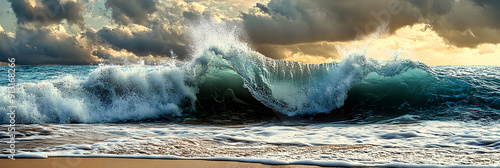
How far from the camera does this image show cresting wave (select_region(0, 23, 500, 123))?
9.30 meters

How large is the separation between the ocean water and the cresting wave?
32 mm

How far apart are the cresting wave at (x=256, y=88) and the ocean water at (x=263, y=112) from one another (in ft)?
0.10

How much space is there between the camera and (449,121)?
822 centimetres

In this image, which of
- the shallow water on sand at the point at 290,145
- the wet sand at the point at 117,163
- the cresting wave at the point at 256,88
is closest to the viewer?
the wet sand at the point at 117,163

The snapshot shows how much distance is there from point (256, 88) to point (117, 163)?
6.93 meters

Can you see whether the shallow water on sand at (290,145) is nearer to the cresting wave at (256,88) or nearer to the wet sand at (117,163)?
the wet sand at (117,163)

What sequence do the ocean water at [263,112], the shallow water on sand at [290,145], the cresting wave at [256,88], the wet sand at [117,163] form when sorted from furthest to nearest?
the cresting wave at [256,88] → the ocean water at [263,112] → the shallow water on sand at [290,145] → the wet sand at [117,163]

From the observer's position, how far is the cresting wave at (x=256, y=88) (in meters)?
9.30

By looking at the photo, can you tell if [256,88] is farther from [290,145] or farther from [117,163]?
[117,163]

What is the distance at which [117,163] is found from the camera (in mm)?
3895

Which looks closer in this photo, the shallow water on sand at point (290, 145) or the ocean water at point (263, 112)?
the shallow water on sand at point (290, 145)

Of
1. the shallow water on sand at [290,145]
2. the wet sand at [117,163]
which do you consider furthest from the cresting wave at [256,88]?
the wet sand at [117,163]

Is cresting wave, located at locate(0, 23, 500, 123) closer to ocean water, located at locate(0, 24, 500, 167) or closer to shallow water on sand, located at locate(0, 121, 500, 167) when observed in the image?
ocean water, located at locate(0, 24, 500, 167)

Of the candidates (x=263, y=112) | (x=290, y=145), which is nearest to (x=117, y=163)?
(x=290, y=145)
